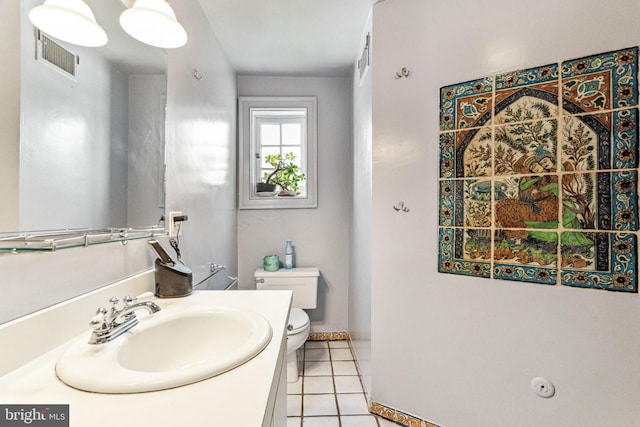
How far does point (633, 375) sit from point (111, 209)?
6.35 feet

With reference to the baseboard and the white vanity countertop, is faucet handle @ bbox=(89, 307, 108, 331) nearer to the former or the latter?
the white vanity countertop

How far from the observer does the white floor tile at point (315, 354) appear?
2.17 m

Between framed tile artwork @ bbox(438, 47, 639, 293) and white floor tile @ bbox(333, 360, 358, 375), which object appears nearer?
framed tile artwork @ bbox(438, 47, 639, 293)

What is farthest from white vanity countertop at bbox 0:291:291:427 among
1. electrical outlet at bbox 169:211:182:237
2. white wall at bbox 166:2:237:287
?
white wall at bbox 166:2:237:287

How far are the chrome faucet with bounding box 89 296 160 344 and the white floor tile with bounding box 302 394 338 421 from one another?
4.05 ft

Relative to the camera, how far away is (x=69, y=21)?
72cm

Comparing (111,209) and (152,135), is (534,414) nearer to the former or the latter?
(111,209)

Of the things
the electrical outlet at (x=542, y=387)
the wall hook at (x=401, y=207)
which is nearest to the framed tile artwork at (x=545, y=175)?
the wall hook at (x=401, y=207)

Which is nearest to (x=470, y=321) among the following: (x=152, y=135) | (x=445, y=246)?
(x=445, y=246)

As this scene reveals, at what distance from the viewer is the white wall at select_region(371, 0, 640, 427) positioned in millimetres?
1061

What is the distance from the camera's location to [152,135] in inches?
44.3

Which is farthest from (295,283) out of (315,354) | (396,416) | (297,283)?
(396,416)

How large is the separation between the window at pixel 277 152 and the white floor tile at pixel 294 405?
1.39 meters
